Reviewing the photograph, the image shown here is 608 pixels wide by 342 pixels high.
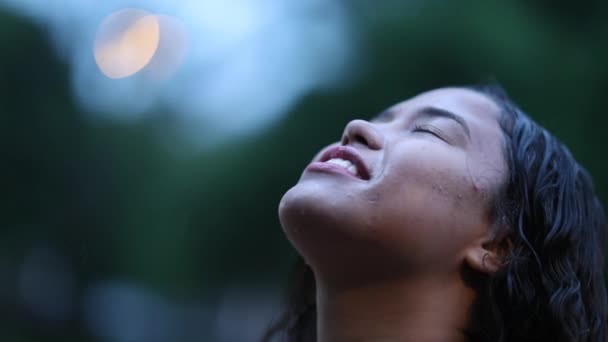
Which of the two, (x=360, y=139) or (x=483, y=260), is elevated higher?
(x=360, y=139)

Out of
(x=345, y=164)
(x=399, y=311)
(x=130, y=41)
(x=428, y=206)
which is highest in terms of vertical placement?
(x=130, y=41)

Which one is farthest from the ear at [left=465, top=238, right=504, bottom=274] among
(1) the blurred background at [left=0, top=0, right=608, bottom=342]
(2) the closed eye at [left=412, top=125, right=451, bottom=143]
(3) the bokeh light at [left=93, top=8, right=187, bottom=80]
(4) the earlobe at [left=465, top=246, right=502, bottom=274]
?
(3) the bokeh light at [left=93, top=8, right=187, bottom=80]

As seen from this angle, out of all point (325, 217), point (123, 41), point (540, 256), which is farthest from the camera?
point (123, 41)

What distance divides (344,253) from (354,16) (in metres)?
0.83

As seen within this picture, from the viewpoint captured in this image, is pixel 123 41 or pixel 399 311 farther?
pixel 123 41

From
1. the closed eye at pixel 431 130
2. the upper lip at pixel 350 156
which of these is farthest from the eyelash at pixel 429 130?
the upper lip at pixel 350 156

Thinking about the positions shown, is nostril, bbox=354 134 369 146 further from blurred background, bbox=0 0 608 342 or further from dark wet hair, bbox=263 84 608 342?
blurred background, bbox=0 0 608 342

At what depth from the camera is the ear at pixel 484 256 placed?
997mm

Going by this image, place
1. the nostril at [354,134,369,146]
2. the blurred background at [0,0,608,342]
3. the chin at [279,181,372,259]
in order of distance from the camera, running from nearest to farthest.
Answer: the chin at [279,181,372,259]
the nostril at [354,134,369,146]
the blurred background at [0,0,608,342]

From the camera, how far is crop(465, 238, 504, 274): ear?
1.00m

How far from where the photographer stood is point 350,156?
39.3 inches

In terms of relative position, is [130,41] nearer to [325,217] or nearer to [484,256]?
[325,217]

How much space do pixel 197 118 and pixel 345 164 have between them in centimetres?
60

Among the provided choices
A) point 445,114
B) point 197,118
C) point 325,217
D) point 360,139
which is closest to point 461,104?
point 445,114
